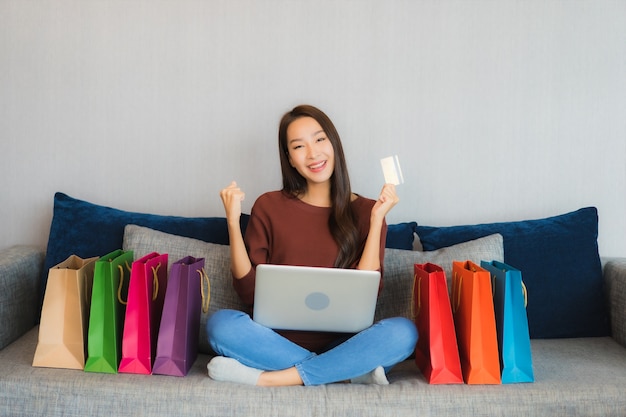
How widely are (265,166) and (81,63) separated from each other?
828 millimetres

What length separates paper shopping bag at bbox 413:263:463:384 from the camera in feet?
5.46

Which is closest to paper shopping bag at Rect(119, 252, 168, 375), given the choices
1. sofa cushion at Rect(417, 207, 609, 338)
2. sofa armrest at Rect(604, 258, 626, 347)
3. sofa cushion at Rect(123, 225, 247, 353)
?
sofa cushion at Rect(123, 225, 247, 353)

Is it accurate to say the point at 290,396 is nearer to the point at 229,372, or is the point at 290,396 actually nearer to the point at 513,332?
the point at 229,372

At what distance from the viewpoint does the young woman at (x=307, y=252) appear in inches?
65.8

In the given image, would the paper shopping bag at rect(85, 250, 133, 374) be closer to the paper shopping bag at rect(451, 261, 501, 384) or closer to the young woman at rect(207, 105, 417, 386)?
the young woman at rect(207, 105, 417, 386)

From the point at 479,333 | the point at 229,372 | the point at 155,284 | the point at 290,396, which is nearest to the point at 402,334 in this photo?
the point at 479,333

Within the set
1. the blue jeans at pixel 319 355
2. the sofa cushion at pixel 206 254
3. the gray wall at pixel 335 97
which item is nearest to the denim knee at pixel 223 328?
the blue jeans at pixel 319 355

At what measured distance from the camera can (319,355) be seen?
1.70 metres

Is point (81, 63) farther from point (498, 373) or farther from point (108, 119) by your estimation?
point (498, 373)

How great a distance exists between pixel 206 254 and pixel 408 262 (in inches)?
26.4

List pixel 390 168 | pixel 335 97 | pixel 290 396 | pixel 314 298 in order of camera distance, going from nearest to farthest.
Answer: pixel 290 396, pixel 314 298, pixel 390 168, pixel 335 97

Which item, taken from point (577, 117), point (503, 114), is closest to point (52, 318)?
point (503, 114)

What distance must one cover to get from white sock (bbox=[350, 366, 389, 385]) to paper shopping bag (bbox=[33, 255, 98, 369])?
2.49 ft

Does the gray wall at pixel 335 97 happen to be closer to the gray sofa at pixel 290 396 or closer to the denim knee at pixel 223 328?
the denim knee at pixel 223 328
